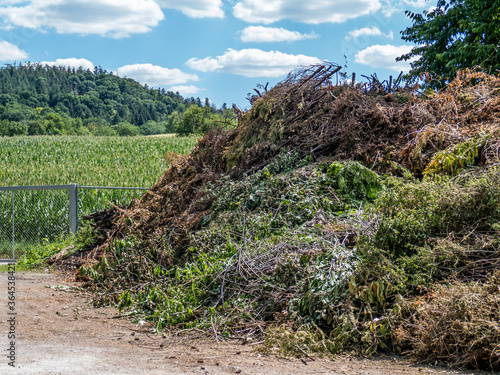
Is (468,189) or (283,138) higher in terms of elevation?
(283,138)

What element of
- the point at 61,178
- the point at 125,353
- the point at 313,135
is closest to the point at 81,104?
the point at 61,178

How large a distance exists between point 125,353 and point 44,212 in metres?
9.79

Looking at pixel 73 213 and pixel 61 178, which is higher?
pixel 61 178

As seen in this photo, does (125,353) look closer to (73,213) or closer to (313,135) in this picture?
(313,135)

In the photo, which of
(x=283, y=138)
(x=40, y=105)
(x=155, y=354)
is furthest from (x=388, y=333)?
(x=40, y=105)

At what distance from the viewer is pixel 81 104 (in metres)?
112

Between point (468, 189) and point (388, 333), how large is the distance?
2070mm

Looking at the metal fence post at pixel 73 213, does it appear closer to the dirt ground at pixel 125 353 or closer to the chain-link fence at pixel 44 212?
the chain-link fence at pixel 44 212

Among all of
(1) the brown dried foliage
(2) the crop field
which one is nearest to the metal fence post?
(2) the crop field

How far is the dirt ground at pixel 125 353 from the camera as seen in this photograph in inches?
176

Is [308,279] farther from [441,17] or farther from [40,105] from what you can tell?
[40,105]

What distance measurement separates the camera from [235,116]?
1205cm

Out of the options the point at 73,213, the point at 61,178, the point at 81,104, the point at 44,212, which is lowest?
the point at 44,212

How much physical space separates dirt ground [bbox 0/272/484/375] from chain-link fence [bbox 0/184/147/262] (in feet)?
19.3
